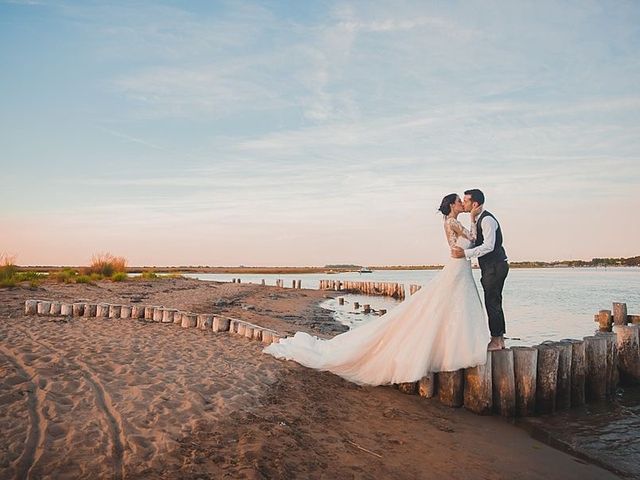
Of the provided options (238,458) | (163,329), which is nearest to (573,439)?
(238,458)

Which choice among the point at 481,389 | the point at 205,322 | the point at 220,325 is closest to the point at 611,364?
the point at 481,389

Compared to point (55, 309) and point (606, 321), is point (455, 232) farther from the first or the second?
point (606, 321)

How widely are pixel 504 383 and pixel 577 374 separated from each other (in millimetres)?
1683

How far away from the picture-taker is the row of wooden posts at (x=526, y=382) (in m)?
6.38

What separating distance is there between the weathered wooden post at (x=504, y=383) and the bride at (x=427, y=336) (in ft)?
1.21

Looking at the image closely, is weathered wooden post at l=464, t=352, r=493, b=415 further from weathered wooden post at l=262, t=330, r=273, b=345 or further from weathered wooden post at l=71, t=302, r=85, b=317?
weathered wooden post at l=71, t=302, r=85, b=317

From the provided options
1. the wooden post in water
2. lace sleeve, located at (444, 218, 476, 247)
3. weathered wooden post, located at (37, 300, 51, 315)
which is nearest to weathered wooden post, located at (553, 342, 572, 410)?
the wooden post in water

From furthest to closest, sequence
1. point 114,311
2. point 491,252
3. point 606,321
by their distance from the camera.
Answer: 1. point 606,321
2. point 114,311
3. point 491,252

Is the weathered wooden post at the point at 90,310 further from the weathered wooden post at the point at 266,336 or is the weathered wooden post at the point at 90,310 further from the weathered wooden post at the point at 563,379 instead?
the weathered wooden post at the point at 563,379

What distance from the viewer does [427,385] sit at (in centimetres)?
653

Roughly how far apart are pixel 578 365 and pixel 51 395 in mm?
7214

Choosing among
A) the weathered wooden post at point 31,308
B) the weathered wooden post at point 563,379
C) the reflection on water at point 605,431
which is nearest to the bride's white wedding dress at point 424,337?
the reflection on water at point 605,431

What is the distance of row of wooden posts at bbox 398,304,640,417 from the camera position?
638 centimetres

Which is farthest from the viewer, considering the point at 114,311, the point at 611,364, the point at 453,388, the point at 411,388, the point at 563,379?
the point at 114,311
